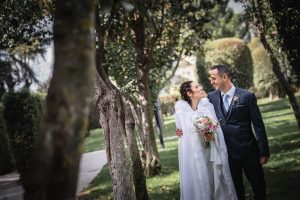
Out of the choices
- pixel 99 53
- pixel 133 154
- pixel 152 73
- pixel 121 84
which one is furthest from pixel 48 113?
pixel 152 73

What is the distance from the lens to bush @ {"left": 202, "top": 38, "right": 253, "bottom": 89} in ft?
112

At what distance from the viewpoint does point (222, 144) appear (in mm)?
6203

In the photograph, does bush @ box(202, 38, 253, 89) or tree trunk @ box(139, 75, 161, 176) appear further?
bush @ box(202, 38, 253, 89)

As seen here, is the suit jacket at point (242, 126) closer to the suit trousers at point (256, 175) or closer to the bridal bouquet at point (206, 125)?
the suit trousers at point (256, 175)

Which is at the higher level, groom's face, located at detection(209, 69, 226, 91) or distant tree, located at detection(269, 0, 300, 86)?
distant tree, located at detection(269, 0, 300, 86)

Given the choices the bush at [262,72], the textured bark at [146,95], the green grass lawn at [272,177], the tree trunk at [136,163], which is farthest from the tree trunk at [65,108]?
the bush at [262,72]

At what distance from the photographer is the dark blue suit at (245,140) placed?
5734mm

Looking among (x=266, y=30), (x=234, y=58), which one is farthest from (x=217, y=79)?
(x=234, y=58)

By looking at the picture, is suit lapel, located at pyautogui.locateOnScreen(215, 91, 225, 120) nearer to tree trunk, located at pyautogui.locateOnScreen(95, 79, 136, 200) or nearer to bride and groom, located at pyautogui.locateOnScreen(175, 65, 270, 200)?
bride and groom, located at pyautogui.locateOnScreen(175, 65, 270, 200)

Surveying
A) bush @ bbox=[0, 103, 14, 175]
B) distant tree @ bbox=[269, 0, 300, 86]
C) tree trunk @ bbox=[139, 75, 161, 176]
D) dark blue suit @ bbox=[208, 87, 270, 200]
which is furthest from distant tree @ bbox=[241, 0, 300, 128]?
bush @ bbox=[0, 103, 14, 175]

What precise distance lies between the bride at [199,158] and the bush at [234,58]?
27.6 metres

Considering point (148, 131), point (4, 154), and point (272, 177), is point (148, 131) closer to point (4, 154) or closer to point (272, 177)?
point (272, 177)

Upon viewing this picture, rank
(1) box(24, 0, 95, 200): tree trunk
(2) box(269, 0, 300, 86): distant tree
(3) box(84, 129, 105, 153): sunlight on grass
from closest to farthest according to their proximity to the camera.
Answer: (1) box(24, 0, 95, 200): tree trunk
(2) box(269, 0, 300, 86): distant tree
(3) box(84, 129, 105, 153): sunlight on grass

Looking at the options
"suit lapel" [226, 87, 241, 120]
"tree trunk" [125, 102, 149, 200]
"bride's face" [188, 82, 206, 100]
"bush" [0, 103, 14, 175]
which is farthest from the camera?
"bush" [0, 103, 14, 175]
